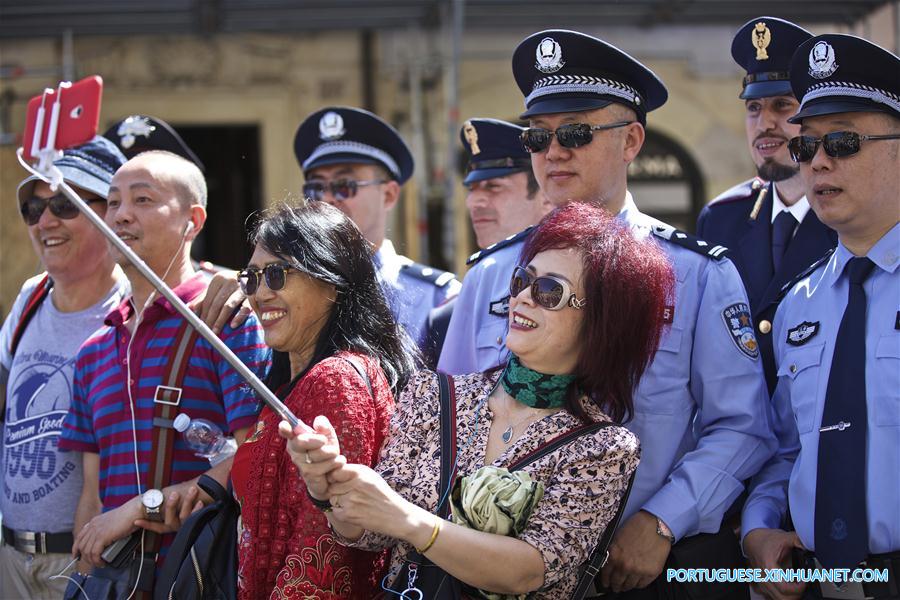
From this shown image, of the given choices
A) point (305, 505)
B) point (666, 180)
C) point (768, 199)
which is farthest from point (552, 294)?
point (666, 180)

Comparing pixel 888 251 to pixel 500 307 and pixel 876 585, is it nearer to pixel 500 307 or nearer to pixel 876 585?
pixel 876 585

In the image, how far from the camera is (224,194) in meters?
12.2

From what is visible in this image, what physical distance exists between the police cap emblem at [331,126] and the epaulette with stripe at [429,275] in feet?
2.60

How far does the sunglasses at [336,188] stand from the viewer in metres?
5.00

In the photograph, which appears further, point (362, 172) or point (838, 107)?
point (362, 172)

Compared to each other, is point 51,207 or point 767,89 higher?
point 767,89

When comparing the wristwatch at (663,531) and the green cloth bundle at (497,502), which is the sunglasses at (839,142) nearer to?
the wristwatch at (663,531)

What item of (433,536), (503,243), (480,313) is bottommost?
(433,536)

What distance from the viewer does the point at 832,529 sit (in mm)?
2863

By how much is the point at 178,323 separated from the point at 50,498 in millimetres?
921

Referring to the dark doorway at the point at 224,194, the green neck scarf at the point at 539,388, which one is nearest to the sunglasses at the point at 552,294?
the green neck scarf at the point at 539,388

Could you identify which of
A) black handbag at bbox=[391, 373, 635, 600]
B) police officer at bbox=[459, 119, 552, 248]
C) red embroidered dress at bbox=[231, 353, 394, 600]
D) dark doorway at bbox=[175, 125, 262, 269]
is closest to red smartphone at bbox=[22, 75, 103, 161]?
red embroidered dress at bbox=[231, 353, 394, 600]

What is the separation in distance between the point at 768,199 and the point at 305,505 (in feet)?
7.16

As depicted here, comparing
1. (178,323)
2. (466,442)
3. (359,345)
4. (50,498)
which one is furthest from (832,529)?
(50,498)
